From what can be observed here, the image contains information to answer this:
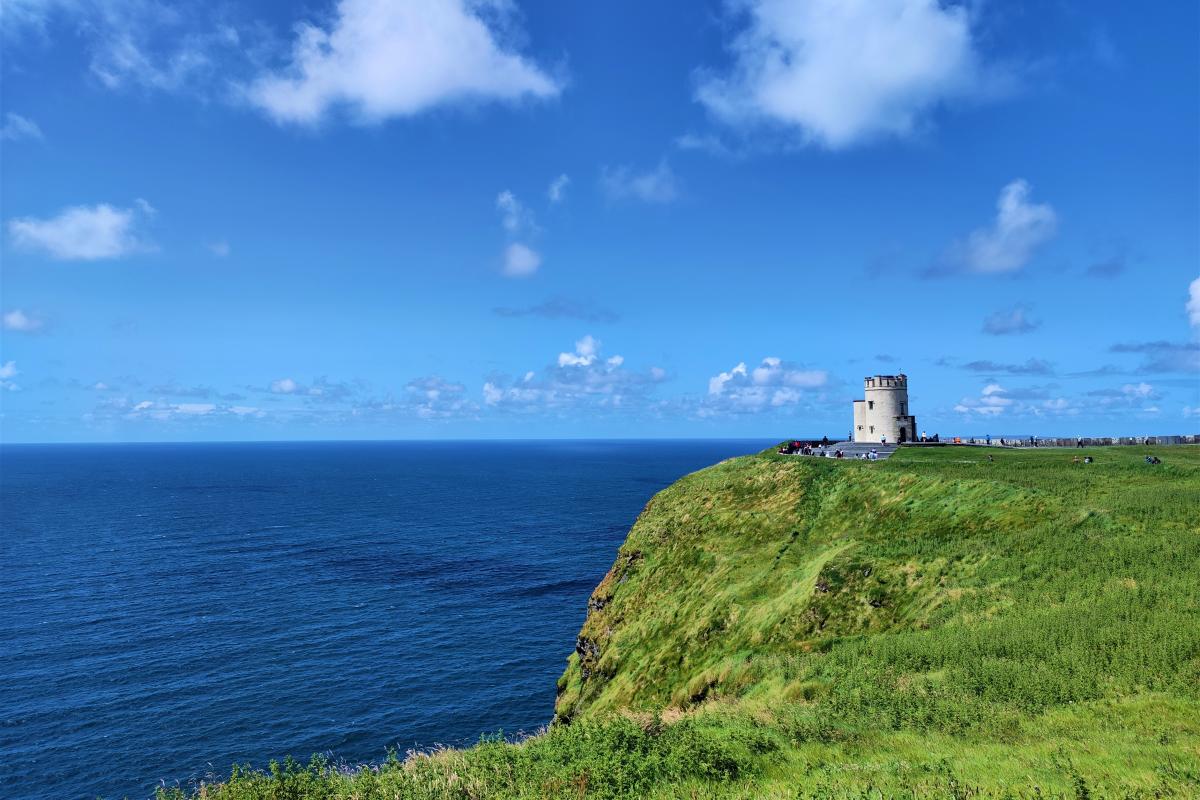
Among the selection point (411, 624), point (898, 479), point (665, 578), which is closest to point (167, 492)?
point (411, 624)

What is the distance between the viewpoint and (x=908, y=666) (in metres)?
19.1

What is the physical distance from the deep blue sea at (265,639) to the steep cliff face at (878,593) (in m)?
12.4

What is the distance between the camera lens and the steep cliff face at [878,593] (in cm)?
1808

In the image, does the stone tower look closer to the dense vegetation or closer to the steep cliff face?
the steep cliff face

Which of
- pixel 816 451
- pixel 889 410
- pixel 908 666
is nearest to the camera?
pixel 908 666

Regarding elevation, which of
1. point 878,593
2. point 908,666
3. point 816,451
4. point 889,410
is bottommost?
point 908,666

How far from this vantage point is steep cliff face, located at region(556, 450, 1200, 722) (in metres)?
18.1

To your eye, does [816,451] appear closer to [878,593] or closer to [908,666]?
[878,593]

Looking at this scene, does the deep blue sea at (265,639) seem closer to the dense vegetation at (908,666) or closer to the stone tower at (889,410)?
the dense vegetation at (908,666)

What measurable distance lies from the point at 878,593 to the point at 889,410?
48.2 m

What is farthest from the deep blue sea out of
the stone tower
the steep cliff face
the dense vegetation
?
the stone tower

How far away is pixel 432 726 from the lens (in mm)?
41781

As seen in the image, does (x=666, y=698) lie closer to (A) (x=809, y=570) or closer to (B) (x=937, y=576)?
(A) (x=809, y=570)

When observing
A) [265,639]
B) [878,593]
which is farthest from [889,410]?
[265,639]
